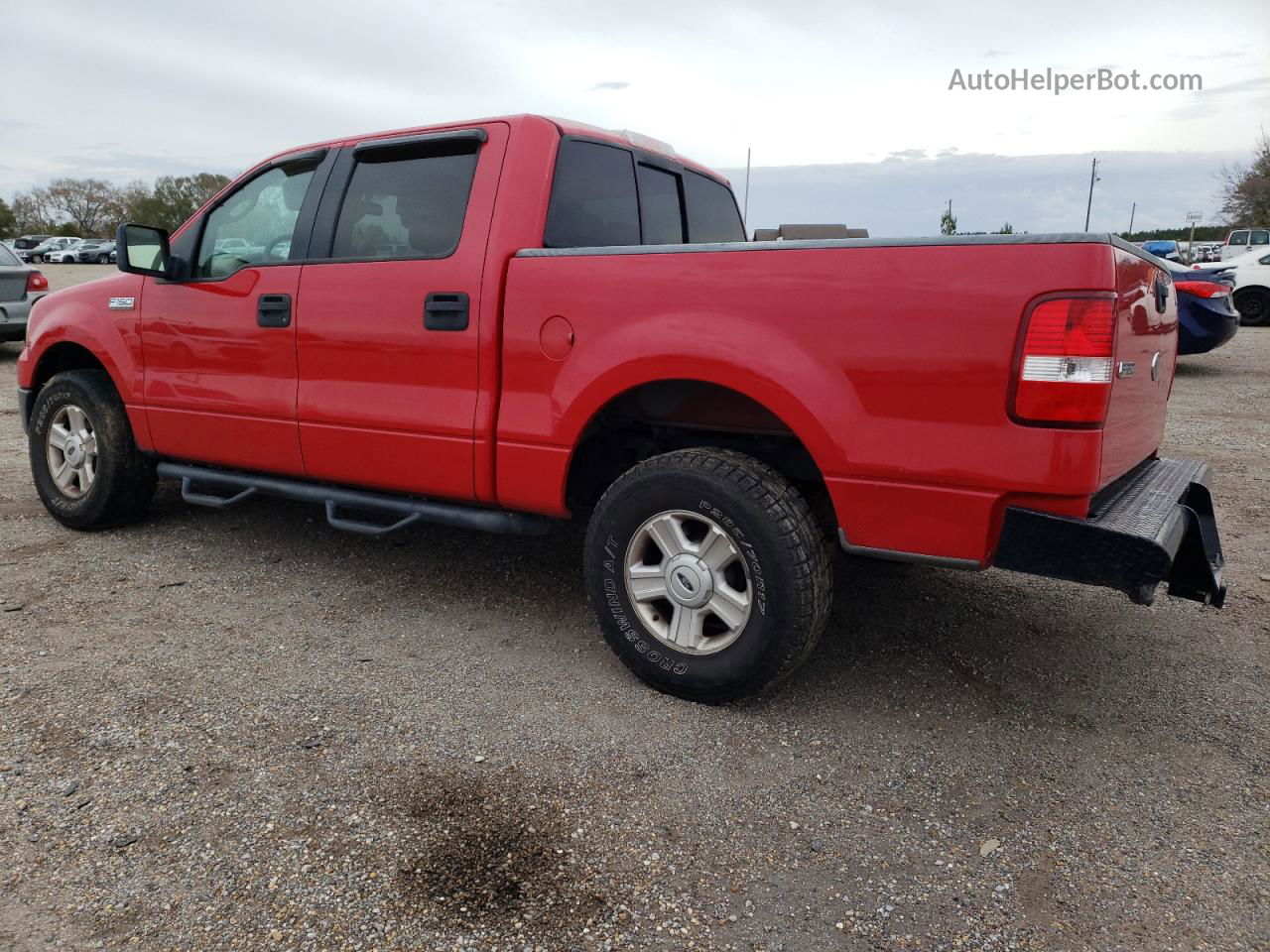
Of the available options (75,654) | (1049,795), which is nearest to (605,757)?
(1049,795)

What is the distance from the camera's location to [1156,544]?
240cm

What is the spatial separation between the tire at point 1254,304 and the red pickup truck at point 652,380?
49.3 ft

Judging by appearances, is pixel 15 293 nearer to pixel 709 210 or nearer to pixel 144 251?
pixel 144 251

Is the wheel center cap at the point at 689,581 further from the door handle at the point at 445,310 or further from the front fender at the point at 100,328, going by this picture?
the front fender at the point at 100,328

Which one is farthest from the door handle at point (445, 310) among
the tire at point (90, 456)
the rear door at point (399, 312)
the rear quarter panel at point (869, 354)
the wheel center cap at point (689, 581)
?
the tire at point (90, 456)

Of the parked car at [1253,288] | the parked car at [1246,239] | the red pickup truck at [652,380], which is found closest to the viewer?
the red pickup truck at [652,380]

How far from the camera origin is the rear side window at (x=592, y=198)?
3477mm

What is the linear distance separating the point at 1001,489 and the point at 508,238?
1884 millimetres

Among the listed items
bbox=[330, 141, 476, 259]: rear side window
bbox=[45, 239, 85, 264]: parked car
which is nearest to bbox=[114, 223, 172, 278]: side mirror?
bbox=[330, 141, 476, 259]: rear side window

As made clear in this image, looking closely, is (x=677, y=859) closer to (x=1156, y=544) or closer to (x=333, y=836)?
(x=333, y=836)

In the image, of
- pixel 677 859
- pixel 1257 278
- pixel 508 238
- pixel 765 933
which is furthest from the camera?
pixel 1257 278

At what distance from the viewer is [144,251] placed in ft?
14.1

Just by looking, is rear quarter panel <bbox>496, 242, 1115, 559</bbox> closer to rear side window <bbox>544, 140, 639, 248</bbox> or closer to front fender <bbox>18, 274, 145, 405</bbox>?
rear side window <bbox>544, 140, 639, 248</bbox>

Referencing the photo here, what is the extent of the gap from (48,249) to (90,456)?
5247cm
